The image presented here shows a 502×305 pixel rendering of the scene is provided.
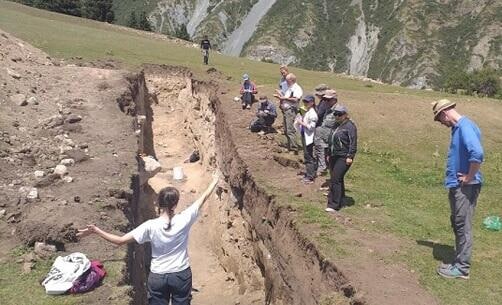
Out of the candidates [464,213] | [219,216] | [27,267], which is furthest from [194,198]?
[464,213]

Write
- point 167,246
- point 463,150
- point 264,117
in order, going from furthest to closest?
point 264,117 < point 463,150 < point 167,246

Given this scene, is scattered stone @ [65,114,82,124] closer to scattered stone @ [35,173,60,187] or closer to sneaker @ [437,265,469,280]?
scattered stone @ [35,173,60,187]

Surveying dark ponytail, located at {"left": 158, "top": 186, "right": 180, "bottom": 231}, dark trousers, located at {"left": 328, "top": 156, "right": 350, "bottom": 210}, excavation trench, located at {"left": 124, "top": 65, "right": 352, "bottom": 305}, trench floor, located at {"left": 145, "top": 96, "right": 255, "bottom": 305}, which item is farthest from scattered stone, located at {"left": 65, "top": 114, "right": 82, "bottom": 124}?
dark ponytail, located at {"left": 158, "top": 186, "right": 180, "bottom": 231}

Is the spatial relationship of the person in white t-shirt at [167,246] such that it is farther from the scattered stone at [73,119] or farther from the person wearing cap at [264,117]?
the person wearing cap at [264,117]

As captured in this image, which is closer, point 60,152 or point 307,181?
point 307,181

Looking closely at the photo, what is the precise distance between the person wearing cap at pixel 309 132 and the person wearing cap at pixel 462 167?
470 cm

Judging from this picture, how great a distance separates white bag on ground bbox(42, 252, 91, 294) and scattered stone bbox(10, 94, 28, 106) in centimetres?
1051

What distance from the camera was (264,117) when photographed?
18.7m

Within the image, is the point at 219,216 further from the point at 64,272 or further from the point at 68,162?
the point at 64,272

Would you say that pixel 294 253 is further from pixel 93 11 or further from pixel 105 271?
pixel 93 11

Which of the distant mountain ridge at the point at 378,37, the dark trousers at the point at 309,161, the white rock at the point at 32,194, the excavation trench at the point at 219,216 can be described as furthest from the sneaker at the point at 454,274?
the distant mountain ridge at the point at 378,37

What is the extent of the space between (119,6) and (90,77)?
181 metres

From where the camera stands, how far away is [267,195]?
13883 millimetres

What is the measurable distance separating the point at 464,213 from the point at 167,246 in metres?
4.93
